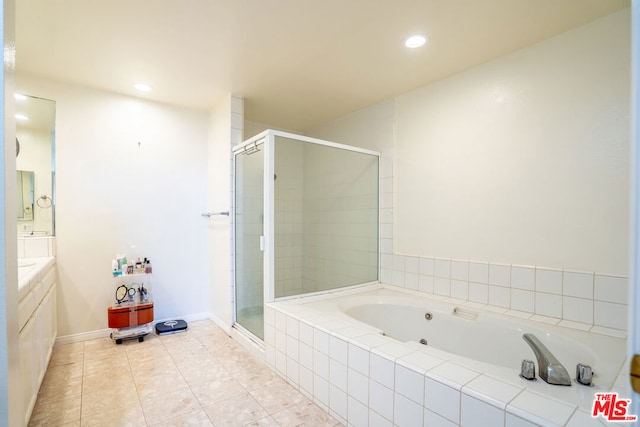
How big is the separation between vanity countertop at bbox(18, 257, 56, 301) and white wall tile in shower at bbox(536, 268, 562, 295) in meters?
2.90

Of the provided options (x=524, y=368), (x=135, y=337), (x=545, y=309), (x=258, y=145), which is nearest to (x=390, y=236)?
(x=545, y=309)

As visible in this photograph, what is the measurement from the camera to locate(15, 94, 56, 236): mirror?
2.45m

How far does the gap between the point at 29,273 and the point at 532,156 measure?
10.4ft

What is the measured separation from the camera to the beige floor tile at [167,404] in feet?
5.65

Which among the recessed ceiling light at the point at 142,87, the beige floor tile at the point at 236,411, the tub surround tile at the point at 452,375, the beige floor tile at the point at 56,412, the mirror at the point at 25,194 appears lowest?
the beige floor tile at the point at 236,411

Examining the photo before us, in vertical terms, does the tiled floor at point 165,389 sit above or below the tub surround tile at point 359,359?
below

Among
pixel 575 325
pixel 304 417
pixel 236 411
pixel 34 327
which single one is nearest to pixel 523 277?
pixel 575 325

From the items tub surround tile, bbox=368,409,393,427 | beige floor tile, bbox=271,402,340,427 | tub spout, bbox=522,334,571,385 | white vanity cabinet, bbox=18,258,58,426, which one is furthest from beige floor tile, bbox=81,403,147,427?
tub spout, bbox=522,334,571,385

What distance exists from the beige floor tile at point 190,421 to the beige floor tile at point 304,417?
371mm

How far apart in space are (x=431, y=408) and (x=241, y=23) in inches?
89.8

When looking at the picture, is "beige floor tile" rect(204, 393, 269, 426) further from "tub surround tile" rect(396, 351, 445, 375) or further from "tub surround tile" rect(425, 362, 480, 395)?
"tub surround tile" rect(425, 362, 480, 395)

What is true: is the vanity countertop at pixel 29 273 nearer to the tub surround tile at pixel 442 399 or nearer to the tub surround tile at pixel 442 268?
the tub surround tile at pixel 442 399

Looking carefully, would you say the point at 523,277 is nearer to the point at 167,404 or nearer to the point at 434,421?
the point at 434,421

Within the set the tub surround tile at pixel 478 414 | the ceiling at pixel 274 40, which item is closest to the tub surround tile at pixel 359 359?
the tub surround tile at pixel 478 414
